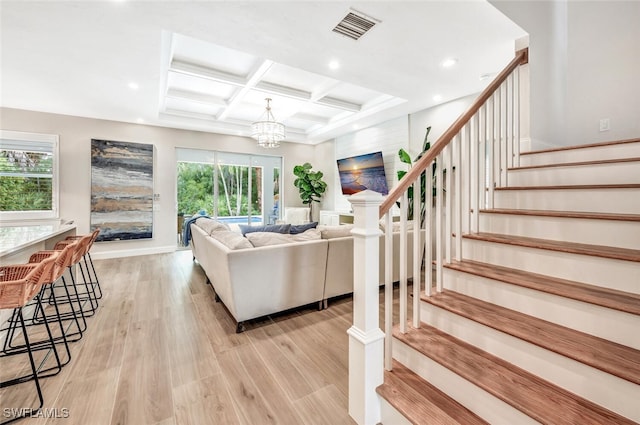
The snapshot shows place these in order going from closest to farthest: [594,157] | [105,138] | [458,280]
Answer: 1. [458,280]
2. [594,157]
3. [105,138]

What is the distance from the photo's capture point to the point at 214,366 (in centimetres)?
195

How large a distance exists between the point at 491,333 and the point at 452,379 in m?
0.31

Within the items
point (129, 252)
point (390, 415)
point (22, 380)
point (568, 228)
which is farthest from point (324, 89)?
point (129, 252)

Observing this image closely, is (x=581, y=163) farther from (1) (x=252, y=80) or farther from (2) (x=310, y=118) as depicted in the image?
(2) (x=310, y=118)

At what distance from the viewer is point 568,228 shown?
1675 millimetres

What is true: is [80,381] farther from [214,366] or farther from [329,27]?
[329,27]

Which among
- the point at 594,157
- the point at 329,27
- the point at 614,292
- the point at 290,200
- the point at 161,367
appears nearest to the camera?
the point at 614,292

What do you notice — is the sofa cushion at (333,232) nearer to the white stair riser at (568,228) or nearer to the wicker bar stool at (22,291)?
the white stair riser at (568,228)

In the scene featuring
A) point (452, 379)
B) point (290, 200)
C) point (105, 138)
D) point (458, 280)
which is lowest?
point (452, 379)

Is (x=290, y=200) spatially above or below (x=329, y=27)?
below

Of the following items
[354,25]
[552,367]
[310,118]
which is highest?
[310,118]

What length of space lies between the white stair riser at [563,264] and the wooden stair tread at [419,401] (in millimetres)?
912

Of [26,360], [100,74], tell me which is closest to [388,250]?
[26,360]

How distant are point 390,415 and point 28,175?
6.72 meters
